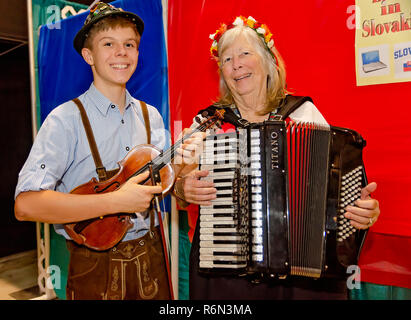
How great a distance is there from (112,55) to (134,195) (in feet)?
2.13

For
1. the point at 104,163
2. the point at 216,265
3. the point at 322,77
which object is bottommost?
the point at 216,265

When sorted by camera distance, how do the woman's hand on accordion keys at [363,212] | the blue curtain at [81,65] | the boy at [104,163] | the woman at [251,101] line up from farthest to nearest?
the blue curtain at [81,65]
the woman at [251,101]
the boy at [104,163]
the woman's hand on accordion keys at [363,212]

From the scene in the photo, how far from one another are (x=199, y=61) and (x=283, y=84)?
56 centimetres

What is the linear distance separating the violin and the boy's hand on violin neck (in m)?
0.03

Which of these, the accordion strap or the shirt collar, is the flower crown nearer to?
the accordion strap

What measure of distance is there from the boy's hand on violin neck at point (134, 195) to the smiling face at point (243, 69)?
0.64 meters

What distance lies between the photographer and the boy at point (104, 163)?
1361 millimetres

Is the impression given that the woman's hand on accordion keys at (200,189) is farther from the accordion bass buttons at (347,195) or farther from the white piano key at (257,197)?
the accordion bass buttons at (347,195)

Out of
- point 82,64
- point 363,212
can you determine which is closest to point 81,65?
point 82,64

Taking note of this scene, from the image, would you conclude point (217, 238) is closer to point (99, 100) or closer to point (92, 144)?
point (92, 144)

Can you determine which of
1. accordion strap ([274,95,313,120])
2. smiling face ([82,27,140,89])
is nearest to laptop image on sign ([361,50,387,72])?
accordion strap ([274,95,313,120])

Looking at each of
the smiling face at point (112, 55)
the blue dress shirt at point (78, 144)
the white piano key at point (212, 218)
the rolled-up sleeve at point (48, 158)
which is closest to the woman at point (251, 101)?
the white piano key at point (212, 218)

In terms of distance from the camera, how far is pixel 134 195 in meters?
1.39

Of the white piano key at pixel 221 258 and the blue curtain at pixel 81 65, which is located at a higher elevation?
the blue curtain at pixel 81 65
